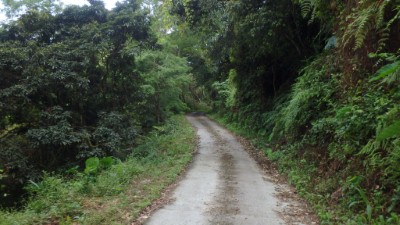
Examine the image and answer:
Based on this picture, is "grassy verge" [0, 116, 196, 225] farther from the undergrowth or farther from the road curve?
the undergrowth

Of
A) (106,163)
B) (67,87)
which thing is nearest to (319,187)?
(106,163)

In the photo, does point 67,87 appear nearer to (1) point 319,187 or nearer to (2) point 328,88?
(2) point 328,88

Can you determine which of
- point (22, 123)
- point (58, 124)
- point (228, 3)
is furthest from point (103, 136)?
point (228, 3)

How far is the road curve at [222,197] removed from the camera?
588 centimetres

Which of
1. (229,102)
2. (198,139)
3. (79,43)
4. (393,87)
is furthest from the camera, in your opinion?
(229,102)

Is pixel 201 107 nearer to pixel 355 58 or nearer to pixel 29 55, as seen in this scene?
pixel 29 55

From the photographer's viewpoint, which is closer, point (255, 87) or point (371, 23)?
point (371, 23)

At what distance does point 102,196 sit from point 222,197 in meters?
2.73

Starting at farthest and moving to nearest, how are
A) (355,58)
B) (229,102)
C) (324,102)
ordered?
1. (229,102)
2. (324,102)
3. (355,58)

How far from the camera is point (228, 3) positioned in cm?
1249

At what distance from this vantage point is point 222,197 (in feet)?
23.6

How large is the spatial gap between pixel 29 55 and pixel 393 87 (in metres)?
11.7

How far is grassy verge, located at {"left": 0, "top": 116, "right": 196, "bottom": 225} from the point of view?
230 inches

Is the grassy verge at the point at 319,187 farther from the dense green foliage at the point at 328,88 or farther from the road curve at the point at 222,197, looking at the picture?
the road curve at the point at 222,197
